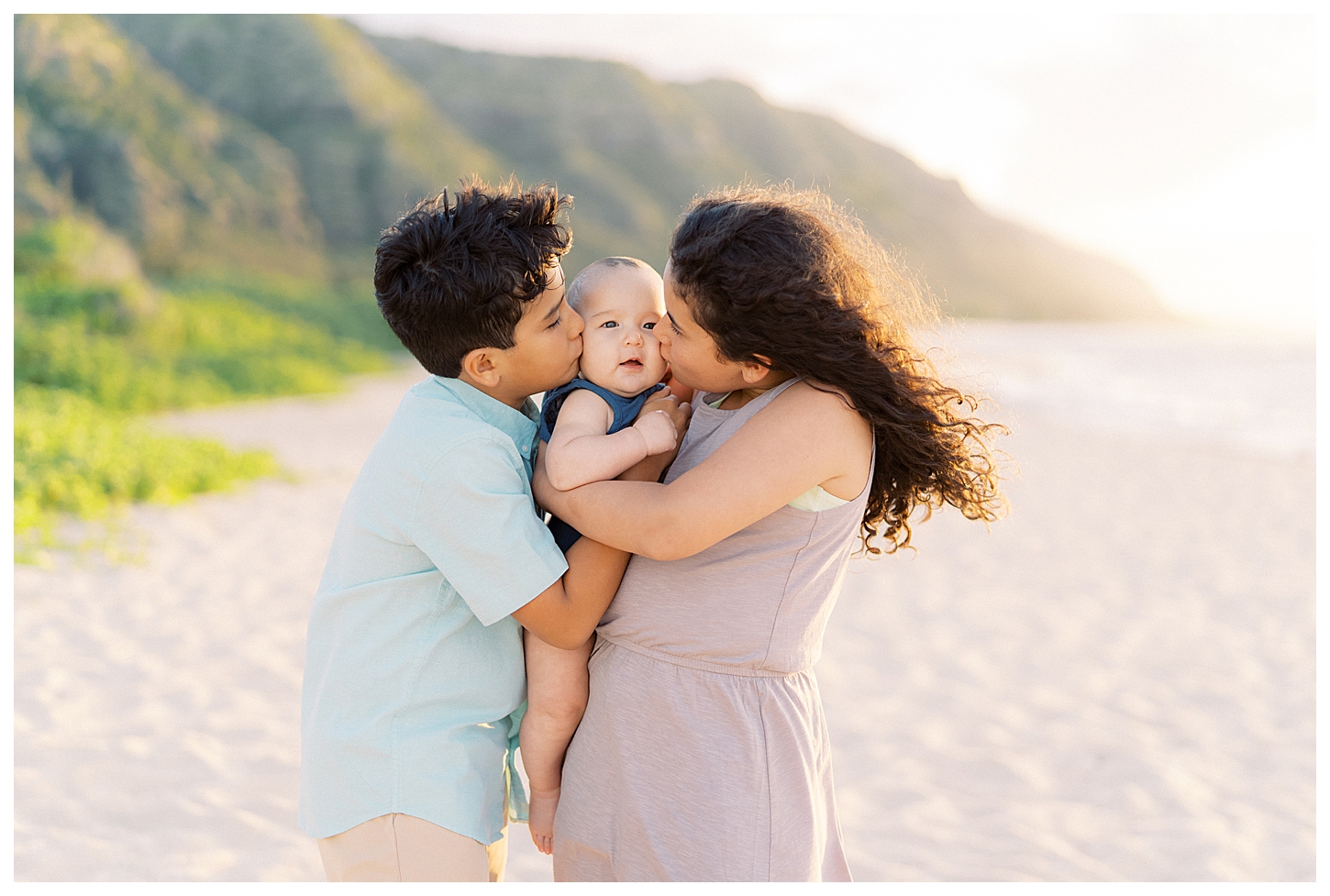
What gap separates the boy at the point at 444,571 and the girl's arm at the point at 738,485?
4.1 inches

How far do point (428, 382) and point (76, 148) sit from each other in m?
33.2

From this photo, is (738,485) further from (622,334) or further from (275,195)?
(275,195)

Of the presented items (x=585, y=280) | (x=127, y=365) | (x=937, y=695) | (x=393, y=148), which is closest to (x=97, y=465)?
(x=127, y=365)

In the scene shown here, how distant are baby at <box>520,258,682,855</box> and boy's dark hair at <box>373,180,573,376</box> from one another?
177mm

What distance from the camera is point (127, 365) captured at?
12.7m

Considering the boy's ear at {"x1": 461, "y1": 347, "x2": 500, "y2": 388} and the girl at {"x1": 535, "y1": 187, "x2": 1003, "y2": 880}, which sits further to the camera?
the boy's ear at {"x1": 461, "y1": 347, "x2": 500, "y2": 388}

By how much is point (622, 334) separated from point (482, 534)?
1.64ft

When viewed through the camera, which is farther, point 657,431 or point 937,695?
point 937,695

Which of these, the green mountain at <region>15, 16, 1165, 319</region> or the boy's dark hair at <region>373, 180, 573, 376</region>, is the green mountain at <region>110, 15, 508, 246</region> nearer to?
the green mountain at <region>15, 16, 1165, 319</region>

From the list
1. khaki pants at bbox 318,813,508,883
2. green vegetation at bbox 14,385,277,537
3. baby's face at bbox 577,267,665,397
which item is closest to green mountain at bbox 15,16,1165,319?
baby's face at bbox 577,267,665,397

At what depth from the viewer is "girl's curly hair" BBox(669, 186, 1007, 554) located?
1.65 m

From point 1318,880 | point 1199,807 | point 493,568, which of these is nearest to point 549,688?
point 493,568

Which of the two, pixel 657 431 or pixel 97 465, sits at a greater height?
pixel 657 431

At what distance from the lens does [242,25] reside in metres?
54.4
